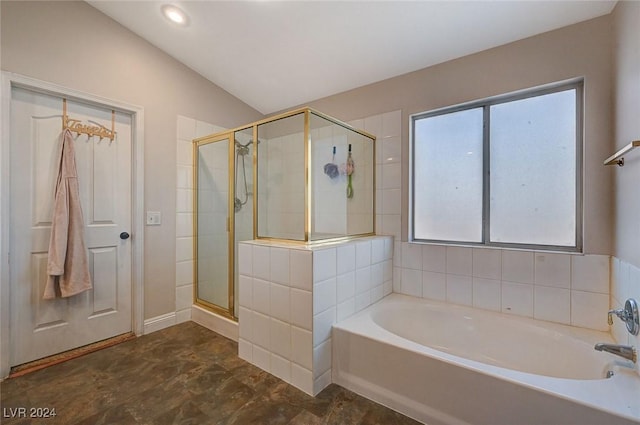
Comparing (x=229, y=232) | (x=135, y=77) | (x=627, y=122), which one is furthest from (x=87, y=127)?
(x=627, y=122)

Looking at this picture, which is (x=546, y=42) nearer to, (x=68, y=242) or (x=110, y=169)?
(x=110, y=169)

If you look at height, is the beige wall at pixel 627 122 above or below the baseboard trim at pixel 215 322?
above

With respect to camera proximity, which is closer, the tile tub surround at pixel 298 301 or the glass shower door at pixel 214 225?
the tile tub surround at pixel 298 301

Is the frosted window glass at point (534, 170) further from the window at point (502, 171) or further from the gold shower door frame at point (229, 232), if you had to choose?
the gold shower door frame at point (229, 232)

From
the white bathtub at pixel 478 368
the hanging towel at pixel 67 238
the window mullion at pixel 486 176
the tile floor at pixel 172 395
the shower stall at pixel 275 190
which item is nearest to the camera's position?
the white bathtub at pixel 478 368

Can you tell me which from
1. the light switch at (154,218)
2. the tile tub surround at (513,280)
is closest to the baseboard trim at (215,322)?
the light switch at (154,218)

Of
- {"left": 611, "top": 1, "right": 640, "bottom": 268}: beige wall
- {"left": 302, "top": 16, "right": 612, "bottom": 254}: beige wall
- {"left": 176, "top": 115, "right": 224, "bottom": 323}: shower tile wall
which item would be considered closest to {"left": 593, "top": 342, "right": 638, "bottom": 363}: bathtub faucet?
{"left": 611, "top": 1, "right": 640, "bottom": 268}: beige wall

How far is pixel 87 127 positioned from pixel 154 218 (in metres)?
0.85

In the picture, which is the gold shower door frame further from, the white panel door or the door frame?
the white panel door

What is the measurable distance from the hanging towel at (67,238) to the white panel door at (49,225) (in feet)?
0.23

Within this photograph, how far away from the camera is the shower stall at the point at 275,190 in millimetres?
1944

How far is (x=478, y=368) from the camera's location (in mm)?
1229

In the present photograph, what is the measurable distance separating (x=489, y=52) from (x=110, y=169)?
3095 mm

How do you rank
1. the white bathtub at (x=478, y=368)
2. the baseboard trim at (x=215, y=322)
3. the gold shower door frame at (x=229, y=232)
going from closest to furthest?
the white bathtub at (x=478, y=368) < the baseboard trim at (x=215, y=322) < the gold shower door frame at (x=229, y=232)
